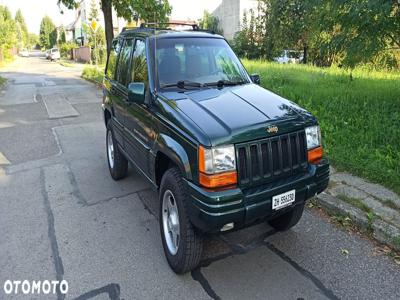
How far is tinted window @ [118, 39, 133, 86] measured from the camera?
14.1 ft

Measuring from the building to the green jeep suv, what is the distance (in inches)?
1262

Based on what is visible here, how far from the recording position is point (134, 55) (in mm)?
4133

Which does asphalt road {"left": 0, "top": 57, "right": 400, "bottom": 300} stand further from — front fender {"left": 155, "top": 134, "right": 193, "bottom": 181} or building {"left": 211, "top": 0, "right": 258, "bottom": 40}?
building {"left": 211, "top": 0, "right": 258, "bottom": 40}

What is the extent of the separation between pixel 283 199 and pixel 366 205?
1693 mm

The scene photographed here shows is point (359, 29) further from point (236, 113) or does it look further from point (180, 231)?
point (180, 231)

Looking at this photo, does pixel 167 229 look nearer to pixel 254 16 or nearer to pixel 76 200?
pixel 76 200

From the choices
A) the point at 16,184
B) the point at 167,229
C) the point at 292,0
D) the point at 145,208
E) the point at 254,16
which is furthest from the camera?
the point at 254,16

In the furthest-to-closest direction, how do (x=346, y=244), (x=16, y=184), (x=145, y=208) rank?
1. (x=16, y=184)
2. (x=145, y=208)
3. (x=346, y=244)

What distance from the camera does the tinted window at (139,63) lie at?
3.75 metres

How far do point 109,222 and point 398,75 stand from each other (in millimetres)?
9738

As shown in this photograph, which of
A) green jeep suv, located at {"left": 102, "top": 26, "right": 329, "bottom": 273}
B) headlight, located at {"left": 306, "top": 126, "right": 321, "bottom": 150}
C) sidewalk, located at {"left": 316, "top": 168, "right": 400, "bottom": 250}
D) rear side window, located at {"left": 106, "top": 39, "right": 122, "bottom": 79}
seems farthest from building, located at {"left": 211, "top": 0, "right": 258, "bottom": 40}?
headlight, located at {"left": 306, "top": 126, "right": 321, "bottom": 150}

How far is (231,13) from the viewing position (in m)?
37.4

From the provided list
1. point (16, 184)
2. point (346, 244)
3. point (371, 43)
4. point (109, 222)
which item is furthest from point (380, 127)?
point (16, 184)

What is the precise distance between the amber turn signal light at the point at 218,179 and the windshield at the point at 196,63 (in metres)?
1.33
